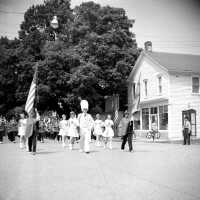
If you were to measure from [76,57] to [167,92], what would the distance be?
27.4 ft

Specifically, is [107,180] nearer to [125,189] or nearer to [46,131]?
[125,189]

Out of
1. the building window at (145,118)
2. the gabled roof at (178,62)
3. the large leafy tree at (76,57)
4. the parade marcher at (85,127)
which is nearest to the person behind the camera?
the parade marcher at (85,127)

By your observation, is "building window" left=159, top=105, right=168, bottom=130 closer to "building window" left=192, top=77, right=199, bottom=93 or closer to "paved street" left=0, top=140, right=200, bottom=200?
"building window" left=192, top=77, right=199, bottom=93

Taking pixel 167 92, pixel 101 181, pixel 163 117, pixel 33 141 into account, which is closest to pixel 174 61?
pixel 167 92

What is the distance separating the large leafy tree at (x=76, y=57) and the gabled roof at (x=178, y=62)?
9.10ft

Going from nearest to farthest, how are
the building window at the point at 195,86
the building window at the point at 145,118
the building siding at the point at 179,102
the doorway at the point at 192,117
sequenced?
1. the doorway at the point at 192,117
2. the building siding at the point at 179,102
3. the building window at the point at 195,86
4. the building window at the point at 145,118

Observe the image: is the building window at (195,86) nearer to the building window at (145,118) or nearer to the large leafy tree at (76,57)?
the building window at (145,118)

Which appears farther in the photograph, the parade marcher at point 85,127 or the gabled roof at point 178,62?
the gabled roof at point 178,62

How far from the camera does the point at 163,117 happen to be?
3189 cm

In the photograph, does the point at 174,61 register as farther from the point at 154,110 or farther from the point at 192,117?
the point at 192,117

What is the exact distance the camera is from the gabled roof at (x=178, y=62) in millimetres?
30981

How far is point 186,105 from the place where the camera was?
30984 mm

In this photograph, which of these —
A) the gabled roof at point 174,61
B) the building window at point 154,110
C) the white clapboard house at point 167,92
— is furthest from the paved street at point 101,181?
the building window at point 154,110

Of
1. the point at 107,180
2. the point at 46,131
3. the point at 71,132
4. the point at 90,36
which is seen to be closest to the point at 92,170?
the point at 107,180
